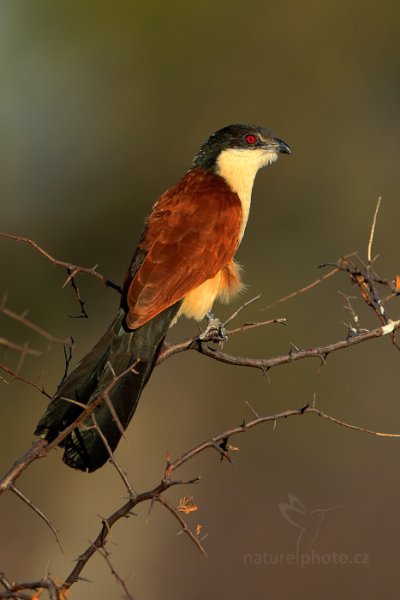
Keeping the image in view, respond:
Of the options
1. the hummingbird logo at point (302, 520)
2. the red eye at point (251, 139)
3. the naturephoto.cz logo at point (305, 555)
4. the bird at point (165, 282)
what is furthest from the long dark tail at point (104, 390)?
the hummingbird logo at point (302, 520)

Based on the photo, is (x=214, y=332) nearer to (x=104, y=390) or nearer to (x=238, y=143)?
(x=104, y=390)

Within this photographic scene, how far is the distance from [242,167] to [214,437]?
2.32m

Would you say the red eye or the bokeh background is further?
the bokeh background

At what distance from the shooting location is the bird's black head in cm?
427

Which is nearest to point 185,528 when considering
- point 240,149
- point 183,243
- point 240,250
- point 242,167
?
point 183,243

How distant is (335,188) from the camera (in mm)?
11734

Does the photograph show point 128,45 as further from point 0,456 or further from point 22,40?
point 0,456

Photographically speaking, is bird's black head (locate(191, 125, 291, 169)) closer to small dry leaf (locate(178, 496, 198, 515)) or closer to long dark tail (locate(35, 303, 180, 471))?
long dark tail (locate(35, 303, 180, 471))

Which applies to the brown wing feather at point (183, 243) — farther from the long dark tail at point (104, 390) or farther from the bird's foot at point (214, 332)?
the bird's foot at point (214, 332)

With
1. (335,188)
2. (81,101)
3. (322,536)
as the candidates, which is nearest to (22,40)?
(81,101)

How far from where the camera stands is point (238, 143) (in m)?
4.29

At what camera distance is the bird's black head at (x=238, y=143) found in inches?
168

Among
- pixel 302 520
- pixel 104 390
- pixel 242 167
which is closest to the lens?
pixel 104 390

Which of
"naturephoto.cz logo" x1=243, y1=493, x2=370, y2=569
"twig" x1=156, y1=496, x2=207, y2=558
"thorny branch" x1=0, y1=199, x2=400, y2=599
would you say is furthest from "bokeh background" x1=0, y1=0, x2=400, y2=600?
"twig" x1=156, y1=496, x2=207, y2=558
